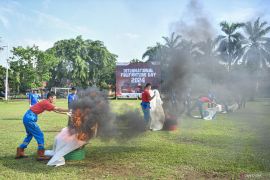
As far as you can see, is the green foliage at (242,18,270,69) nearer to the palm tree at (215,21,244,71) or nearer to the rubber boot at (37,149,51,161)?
the palm tree at (215,21,244,71)

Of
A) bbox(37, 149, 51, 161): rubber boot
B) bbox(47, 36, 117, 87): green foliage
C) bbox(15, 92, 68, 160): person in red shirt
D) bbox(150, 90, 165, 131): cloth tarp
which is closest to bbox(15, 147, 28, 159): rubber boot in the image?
bbox(15, 92, 68, 160): person in red shirt

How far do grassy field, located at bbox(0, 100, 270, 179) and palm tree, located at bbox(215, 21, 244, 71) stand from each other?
185cm

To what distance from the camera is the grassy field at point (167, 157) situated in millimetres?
7586

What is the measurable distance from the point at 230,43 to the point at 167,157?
3814 millimetres

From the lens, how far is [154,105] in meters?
14.6

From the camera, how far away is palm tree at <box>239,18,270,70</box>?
873 cm

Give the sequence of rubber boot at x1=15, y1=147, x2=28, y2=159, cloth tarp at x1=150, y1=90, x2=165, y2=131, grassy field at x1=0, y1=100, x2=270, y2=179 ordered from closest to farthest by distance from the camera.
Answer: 1. grassy field at x1=0, y1=100, x2=270, y2=179
2. rubber boot at x1=15, y1=147, x2=28, y2=159
3. cloth tarp at x1=150, y1=90, x2=165, y2=131

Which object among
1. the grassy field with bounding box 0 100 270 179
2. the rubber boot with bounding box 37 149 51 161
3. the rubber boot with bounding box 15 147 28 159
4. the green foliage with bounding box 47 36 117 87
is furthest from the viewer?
the green foliage with bounding box 47 36 117 87

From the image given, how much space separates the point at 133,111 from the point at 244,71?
13.4 ft

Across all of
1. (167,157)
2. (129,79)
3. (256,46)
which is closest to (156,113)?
(167,157)

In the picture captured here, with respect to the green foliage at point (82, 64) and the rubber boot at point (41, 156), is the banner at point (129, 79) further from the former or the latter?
the rubber boot at point (41, 156)

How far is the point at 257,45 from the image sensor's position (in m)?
8.83

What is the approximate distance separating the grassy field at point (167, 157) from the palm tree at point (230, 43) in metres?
1.85

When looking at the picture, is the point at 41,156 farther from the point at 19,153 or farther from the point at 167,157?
the point at 167,157
